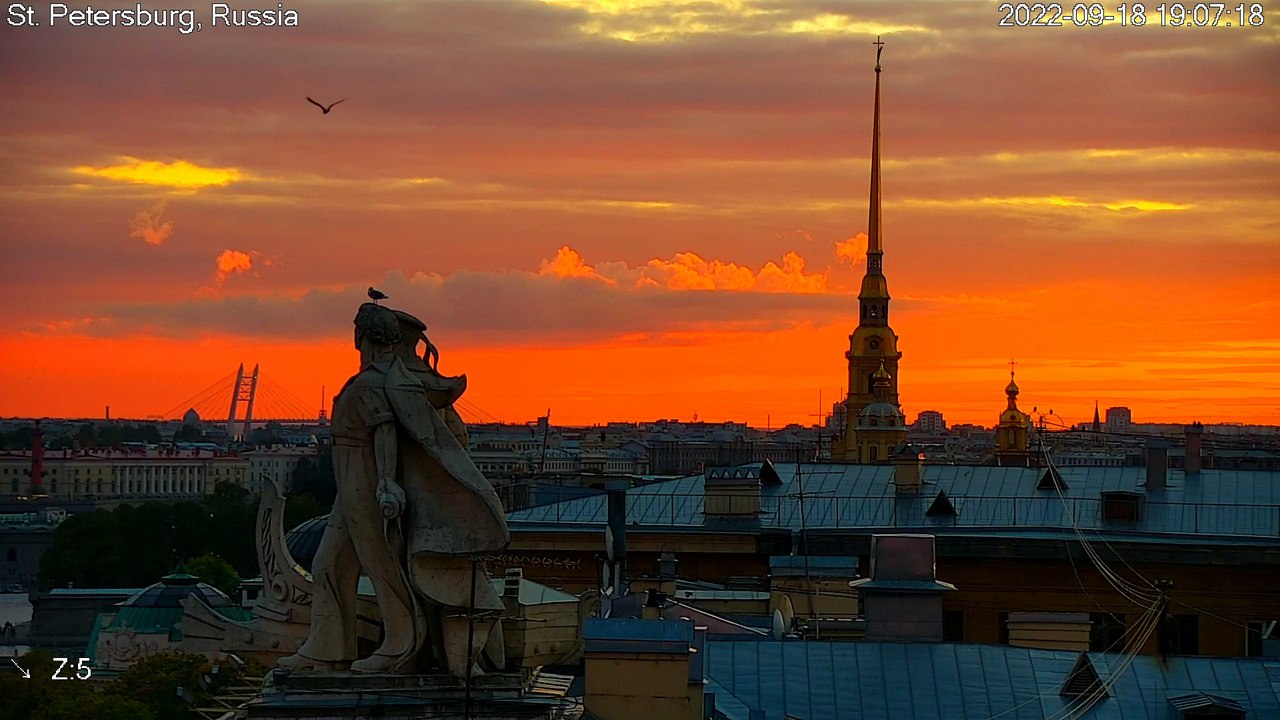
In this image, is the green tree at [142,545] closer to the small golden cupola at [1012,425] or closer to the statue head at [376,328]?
the small golden cupola at [1012,425]

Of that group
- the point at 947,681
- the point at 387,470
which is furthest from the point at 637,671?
the point at 947,681

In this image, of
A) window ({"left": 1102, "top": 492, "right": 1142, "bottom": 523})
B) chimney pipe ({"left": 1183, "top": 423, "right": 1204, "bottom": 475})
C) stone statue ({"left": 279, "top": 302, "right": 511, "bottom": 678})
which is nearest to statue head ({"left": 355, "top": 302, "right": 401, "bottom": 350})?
stone statue ({"left": 279, "top": 302, "right": 511, "bottom": 678})

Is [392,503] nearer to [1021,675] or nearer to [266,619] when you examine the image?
[266,619]

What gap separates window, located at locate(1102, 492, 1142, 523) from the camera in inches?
2286

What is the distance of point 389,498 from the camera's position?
1628 cm

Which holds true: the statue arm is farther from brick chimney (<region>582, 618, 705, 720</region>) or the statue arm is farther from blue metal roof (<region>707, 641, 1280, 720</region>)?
blue metal roof (<region>707, 641, 1280, 720</region>)

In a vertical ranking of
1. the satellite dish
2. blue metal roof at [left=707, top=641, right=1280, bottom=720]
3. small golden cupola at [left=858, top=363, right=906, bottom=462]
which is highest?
small golden cupola at [left=858, top=363, right=906, bottom=462]

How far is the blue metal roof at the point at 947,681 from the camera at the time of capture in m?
26.3

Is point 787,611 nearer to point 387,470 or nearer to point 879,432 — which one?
point 387,470

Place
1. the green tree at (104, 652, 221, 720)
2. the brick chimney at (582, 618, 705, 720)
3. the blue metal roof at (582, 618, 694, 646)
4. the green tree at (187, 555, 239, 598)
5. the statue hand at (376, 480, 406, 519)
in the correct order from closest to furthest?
the statue hand at (376, 480, 406, 519) < the brick chimney at (582, 618, 705, 720) < the blue metal roof at (582, 618, 694, 646) < the green tree at (104, 652, 221, 720) < the green tree at (187, 555, 239, 598)

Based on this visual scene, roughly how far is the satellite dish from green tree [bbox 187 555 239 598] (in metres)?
90.0

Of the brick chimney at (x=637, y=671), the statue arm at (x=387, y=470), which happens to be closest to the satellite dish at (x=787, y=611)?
the brick chimney at (x=637, y=671)

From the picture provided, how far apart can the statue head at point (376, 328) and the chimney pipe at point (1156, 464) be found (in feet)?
149

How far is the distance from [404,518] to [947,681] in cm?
1136
